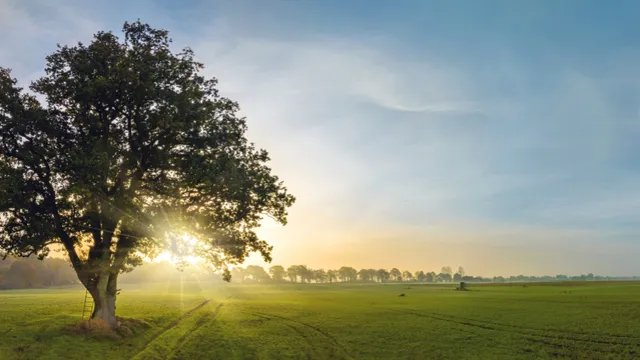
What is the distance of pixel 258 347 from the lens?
114ft

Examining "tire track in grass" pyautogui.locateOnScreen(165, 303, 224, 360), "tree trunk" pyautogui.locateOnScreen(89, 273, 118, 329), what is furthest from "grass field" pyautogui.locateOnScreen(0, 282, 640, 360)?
"tree trunk" pyautogui.locateOnScreen(89, 273, 118, 329)

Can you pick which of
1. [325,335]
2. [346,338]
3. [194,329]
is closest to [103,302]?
[194,329]

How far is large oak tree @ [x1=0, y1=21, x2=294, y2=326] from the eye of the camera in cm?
3341

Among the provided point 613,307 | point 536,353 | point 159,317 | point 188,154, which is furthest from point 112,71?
point 613,307

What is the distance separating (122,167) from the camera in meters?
36.4

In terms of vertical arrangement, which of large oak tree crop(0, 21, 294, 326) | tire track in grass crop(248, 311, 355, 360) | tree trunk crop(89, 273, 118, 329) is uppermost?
large oak tree crop(0, 21, 294, 326)

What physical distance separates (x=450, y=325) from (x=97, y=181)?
4008 centimetres

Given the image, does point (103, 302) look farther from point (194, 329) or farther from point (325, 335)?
point (325, 335)

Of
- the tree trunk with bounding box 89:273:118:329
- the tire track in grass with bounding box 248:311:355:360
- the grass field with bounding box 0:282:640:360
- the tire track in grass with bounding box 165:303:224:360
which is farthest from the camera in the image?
the tree trunk with bounding box 89:273:118:329

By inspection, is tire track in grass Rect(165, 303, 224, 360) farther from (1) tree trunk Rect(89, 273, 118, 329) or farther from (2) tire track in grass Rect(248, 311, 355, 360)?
(2) tire track in grass Rect(248, 311, 355, 360)

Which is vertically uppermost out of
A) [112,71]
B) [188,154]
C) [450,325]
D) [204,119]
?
[112,71]

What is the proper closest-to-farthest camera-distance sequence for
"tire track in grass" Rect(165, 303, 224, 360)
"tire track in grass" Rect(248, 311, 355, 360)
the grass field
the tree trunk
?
the grass field → "tire track in grass" Rect(165, 303, 224, 360) → "tire track in grass" Rect(248, 311, 355, 360) → the tree trunk

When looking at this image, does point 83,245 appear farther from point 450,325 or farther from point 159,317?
point 450,325

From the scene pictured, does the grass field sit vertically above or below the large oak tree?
below
